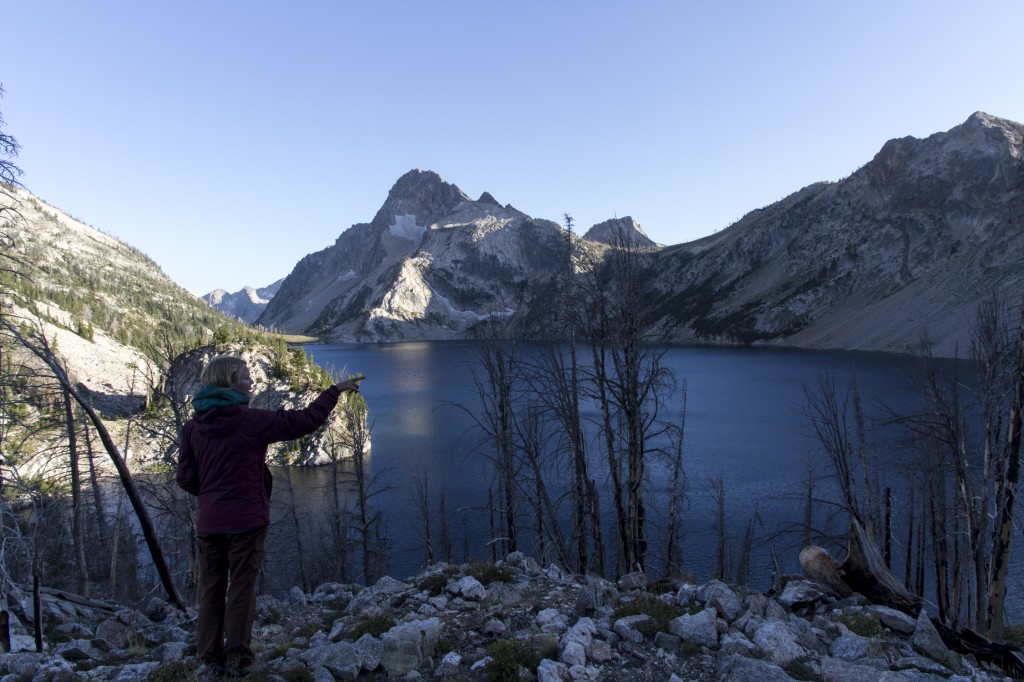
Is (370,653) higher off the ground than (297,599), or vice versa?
(370,653)

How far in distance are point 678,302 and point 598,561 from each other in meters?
190

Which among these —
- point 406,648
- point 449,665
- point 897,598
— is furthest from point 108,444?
point 897,598

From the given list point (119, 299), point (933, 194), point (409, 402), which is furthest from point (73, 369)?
point (933, 194)

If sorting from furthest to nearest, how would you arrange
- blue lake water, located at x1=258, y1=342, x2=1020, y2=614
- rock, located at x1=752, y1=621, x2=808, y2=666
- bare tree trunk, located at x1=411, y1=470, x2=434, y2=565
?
blue lake water, located at x1=258, y1=342, x2=1020, y2=614 → bare tree trunk, located at x1=411, y1=470, x2=434, y2=565 → rock, located at x1=752, y1=621, x2=808, y2=666

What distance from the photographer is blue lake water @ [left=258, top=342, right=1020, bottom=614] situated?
90.7 feet

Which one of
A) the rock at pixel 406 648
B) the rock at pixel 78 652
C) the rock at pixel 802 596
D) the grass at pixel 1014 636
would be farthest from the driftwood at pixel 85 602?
the grass at pixel 1014 636

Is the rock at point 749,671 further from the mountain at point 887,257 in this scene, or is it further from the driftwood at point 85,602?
the mountain at point 887,257

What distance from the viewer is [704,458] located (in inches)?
1580

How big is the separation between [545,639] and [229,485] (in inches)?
153

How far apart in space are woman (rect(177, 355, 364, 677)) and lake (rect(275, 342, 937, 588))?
34.8ft

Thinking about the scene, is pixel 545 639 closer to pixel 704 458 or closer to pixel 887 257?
pixel 704 458

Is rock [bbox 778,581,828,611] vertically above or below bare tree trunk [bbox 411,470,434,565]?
above

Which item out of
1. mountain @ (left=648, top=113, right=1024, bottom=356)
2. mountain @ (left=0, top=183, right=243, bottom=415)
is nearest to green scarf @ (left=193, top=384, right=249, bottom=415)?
mountain @ (left=0, top=183, right=243, bottom=415)

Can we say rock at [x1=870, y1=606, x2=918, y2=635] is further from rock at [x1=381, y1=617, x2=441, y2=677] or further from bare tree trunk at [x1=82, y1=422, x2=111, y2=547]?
bare tree trunk at [x1=82, y1=422, x2=111, y2=547]
